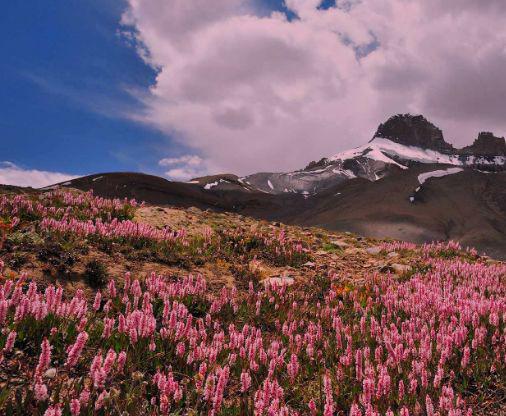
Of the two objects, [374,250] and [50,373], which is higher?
[374,250]

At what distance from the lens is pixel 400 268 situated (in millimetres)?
11602

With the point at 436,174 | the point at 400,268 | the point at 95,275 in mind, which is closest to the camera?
the point at 95,275

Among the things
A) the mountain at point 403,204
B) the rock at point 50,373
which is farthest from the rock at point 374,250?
the mountain at point 403,204

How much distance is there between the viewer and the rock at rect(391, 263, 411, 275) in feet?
37.1

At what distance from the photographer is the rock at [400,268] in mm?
11295

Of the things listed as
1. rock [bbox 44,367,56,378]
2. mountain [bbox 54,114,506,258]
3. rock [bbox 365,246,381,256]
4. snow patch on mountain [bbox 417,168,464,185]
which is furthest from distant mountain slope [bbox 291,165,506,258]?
rock [bbox 44,367,56,378]

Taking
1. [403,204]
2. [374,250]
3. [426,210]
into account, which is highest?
[403,204]

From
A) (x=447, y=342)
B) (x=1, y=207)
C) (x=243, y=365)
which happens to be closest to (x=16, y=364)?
(x=243, y=365)

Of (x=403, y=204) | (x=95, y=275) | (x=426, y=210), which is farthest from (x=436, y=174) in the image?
(x=95, y=275)

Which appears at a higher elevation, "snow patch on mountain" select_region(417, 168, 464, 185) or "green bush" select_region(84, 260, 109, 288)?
"snow patch on mountain" select_region(417, 168, 464, 185)

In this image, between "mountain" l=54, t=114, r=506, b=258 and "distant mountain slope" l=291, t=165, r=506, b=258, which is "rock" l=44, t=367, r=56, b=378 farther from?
"distant mountain slope" l=291, t=165, r=506, b=258

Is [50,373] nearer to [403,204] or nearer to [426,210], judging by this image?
[426,210]

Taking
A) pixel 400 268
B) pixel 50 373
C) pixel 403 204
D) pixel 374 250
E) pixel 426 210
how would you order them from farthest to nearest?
1. pixel 403 204
2. pixel 426 210
3. pixel 374 250
4. pixel 400 268
5. pixel 50 373

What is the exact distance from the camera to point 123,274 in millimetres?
7918
